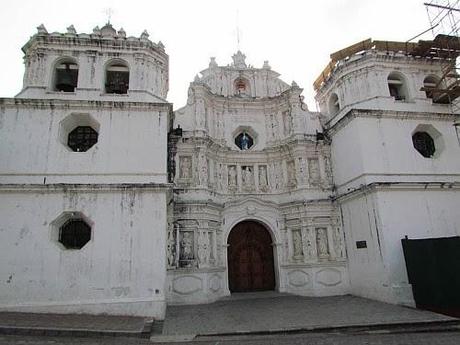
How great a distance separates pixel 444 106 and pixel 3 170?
1758 cm

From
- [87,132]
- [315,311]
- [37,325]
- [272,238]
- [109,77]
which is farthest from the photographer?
[272,238]

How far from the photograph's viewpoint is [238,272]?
1449 centimetres

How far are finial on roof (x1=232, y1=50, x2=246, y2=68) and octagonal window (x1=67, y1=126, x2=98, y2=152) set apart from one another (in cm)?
840

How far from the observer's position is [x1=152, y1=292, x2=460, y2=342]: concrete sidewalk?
854 cm

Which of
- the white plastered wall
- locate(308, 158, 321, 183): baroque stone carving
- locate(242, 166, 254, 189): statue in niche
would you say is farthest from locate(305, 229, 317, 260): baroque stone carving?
the white plastered wall

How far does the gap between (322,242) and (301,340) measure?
23.0ft

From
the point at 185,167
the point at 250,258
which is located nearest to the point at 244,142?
the point at 185,167

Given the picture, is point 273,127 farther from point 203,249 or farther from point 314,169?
point 203,249

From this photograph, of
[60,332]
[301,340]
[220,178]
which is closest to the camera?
[301,340]

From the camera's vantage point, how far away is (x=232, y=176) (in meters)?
15.3

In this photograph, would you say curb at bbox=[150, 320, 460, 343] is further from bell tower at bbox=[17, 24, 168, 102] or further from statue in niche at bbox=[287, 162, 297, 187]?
bell tower at bbox=[17, 24, 168, 102]

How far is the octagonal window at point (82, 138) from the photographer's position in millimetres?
12570

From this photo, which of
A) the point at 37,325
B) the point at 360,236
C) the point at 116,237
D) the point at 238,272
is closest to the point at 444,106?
the point at 360,236

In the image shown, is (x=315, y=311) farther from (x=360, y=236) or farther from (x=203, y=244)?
(x=203, y=244)
